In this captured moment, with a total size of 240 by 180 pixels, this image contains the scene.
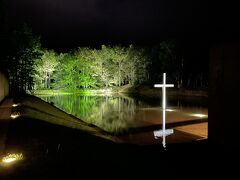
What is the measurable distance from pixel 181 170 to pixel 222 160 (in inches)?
23.6

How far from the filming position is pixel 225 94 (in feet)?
12.1

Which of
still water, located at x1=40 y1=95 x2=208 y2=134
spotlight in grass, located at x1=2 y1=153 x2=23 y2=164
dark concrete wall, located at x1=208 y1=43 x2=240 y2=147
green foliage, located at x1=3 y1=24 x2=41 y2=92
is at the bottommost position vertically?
still water, located at x1=40 y1=95 x2=208 y2=134

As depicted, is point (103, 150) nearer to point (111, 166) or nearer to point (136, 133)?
point (111, 166)

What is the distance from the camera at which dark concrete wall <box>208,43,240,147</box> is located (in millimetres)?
3520

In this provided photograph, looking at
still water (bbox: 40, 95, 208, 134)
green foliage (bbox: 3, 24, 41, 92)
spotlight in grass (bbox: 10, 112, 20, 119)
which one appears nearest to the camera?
spotlight in grass (bbox: 10, 112, 20, 119)

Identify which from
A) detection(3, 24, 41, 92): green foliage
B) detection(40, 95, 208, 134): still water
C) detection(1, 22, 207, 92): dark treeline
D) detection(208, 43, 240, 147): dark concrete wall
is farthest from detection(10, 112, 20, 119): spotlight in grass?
detection(1, 22, 207, 92): dark treeline

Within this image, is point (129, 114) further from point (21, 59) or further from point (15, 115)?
point (21, 59)

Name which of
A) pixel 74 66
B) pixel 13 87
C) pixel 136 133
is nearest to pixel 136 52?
pixel 74 66

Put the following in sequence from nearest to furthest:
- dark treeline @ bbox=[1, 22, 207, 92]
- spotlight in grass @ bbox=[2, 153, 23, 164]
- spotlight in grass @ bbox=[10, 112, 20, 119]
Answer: spotlight in grass @ bbox=[2, 153, 23, 164], spotlight in grass @ bbox=[10, 112, 20, 119], dark treeline @ bbox=[1, 22, 207, 92]

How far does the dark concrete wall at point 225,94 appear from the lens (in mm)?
3520

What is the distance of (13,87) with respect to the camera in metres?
30.8

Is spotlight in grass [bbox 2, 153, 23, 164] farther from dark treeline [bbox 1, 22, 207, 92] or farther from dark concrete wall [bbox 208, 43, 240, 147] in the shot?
dark treeline [bbox 1, 22, 207, 92]

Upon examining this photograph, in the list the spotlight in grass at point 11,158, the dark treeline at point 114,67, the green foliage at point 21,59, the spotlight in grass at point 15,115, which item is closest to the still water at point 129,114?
the spotlight in grass at point 15,115

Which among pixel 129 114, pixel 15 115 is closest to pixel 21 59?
pixel 129 114
